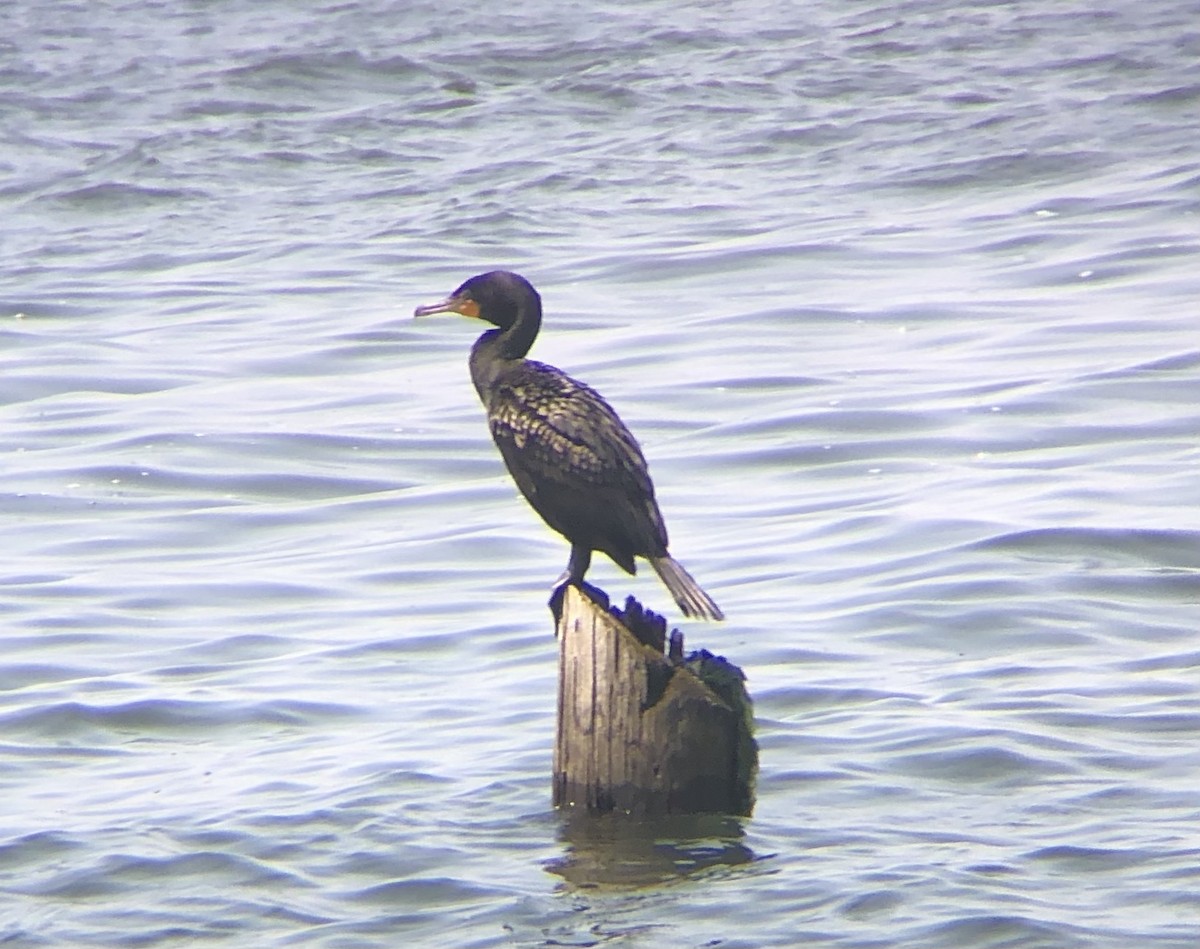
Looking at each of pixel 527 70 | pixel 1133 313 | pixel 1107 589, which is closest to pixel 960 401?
pixel 1133 313

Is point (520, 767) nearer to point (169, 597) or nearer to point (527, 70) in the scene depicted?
point (169, 597)

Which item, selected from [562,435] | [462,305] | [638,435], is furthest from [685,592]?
[638,435]

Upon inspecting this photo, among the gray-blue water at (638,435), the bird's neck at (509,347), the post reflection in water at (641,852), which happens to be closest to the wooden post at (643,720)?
the post reflection in water at (641,852)

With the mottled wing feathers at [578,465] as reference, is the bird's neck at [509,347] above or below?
above

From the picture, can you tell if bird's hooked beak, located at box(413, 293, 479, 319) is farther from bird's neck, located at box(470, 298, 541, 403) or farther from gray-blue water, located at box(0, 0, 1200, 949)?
gray-blue water, located at box(0, 0, 1200, 949)

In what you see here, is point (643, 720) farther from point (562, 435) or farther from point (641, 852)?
point (562, 435)

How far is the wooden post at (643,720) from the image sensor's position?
6.87 m

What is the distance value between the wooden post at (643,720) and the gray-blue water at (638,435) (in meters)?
0.17

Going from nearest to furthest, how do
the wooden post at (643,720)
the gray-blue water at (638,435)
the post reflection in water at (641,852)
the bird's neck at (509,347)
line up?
the wooden post at (643,720), the post reflection in water at (641,852), the gray-blue water at (638,435), the bird's neck at (509,347)

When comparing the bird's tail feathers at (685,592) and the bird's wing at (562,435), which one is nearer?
the bird's tail feathers at (685,592)

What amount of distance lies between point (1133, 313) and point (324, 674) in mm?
8380

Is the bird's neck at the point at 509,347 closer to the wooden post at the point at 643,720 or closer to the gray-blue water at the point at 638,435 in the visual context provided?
the wooden post at the point at 643,720

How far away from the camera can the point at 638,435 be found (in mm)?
13797

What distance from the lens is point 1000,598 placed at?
10414 mm
